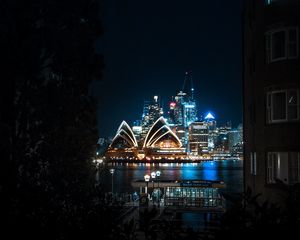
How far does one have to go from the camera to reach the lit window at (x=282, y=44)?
16625 mm

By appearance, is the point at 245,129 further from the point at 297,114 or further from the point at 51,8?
the point at 51,8

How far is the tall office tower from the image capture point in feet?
54.1

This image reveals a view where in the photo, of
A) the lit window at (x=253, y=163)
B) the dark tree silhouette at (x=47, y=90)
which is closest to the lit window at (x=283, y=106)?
the lit window at (x=253, y=163)

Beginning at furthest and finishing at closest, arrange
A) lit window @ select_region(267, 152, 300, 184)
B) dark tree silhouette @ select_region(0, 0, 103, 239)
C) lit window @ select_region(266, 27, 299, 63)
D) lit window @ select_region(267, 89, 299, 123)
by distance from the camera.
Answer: lit window @ select_region(266, 27, 299, 63), lit window @ select_region(267, 89, 299, 123), lit window @ select_region(267, 152, 300, 184), dark tree silhouette @ select_region(0, 0, 103, 239)

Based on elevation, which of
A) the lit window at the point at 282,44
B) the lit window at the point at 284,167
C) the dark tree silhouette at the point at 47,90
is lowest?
the lit window at the point at 284,167

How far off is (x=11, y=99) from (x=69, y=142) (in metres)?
1.62

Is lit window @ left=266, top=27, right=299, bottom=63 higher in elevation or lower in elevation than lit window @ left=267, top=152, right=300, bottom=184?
higher

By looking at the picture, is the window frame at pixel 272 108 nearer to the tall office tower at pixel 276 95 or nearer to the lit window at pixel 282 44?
the tall office tower at pixel 276 95

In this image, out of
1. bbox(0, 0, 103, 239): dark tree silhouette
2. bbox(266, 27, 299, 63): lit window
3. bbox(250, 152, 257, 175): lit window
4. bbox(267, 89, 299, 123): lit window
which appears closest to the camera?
bbox(0, 0, 103, 239): dark tree silhouette

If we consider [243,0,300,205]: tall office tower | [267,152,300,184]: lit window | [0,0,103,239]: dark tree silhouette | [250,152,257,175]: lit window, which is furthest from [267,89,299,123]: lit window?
[0,0,103,239]: dark tree silhouette

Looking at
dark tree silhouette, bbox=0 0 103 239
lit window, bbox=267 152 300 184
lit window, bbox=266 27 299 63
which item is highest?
lit window, bbox=266 27 299 63

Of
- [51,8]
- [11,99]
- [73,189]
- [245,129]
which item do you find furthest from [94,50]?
[245,129]

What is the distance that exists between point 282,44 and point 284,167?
423 cm

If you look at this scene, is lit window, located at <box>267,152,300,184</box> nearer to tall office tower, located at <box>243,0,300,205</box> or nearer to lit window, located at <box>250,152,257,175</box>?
tall office tower, located at <box>243,0,300,205</box>
